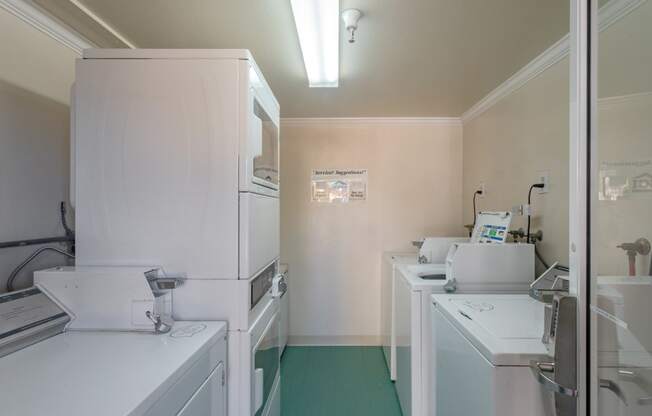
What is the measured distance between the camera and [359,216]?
3.20 m

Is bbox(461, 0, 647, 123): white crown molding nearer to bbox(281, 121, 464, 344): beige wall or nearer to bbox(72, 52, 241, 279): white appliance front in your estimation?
bbox(281, 121, 464, 344): beige wall

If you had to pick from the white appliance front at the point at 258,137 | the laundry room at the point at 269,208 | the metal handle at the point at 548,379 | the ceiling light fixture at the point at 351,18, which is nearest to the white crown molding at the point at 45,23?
the laundry room at the point at 269,208

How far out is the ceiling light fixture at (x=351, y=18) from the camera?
4.80ft

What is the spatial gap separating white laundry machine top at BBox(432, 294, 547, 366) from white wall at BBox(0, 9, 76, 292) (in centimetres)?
201

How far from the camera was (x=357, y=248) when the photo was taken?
3.20 meters

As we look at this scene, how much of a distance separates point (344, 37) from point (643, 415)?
1913mm

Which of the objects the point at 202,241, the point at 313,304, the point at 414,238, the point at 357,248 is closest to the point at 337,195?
the point at 357,248

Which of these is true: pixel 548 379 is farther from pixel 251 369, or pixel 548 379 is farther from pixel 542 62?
pixel 542 62

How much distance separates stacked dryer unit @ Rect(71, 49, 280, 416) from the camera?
1.19m

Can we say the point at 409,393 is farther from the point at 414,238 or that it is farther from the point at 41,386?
the point at 41,386

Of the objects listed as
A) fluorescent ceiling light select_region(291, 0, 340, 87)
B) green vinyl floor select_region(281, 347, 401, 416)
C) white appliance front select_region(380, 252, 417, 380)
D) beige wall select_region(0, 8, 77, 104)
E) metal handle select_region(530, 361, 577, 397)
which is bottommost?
green vinyl floor select_region(281, 347, 401, 416)

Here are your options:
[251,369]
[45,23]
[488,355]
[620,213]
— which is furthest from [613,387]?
[45,23]

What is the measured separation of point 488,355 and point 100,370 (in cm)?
119

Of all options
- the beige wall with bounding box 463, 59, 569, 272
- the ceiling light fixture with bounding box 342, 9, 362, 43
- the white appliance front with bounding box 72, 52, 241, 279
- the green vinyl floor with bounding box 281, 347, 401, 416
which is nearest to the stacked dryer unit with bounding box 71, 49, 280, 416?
the white appliance front with bounding box 72, 52, 241, 279
